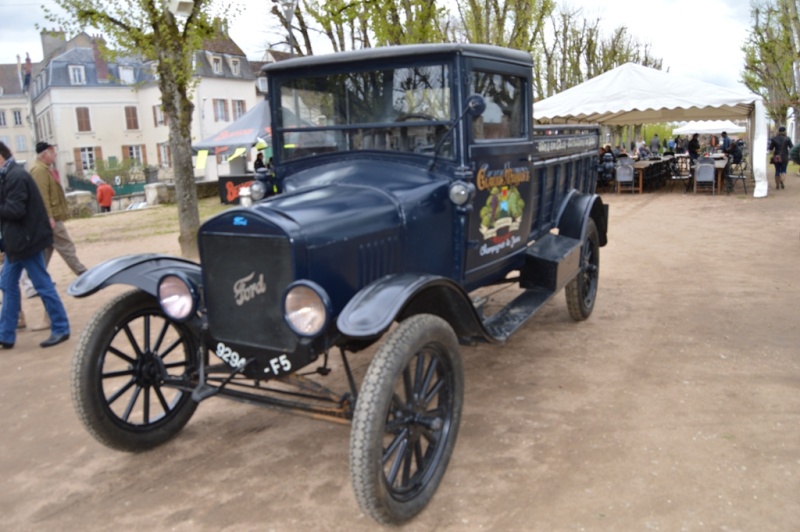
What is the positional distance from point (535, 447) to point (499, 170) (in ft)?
5.46

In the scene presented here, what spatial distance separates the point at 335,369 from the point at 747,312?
11.9 feet

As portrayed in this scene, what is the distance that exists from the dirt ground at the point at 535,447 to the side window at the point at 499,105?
5.35 ft

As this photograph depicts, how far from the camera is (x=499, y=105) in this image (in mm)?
4254

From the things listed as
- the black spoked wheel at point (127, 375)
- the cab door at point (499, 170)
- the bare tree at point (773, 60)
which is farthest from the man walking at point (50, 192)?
the bare tree at point (773, 60)

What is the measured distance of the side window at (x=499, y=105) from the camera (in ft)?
13.0

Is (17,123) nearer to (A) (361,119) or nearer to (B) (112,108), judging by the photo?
(B) (112,108)

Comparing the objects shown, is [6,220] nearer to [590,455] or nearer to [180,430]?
[180,430]

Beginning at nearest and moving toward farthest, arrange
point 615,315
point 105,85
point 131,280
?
point 131,280, point 615,315, point 105,85

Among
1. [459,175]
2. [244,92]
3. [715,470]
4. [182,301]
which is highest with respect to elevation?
[244,92]

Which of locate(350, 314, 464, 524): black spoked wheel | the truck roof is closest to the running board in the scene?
locate(350, 314, 464, 524): black spoked wheel

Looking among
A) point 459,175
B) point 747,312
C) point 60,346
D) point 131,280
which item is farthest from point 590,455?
point 60,346

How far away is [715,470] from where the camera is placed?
3186 millimetres

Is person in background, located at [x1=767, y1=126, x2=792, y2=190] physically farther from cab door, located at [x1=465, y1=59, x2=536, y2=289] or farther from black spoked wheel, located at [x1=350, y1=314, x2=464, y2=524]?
black spoked wheel, located at [x1=350, y1=314, x2=464, y2=524]

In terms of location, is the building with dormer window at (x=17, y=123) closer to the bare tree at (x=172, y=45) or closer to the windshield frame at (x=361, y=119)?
the bare tree at (x=172, y=45)
